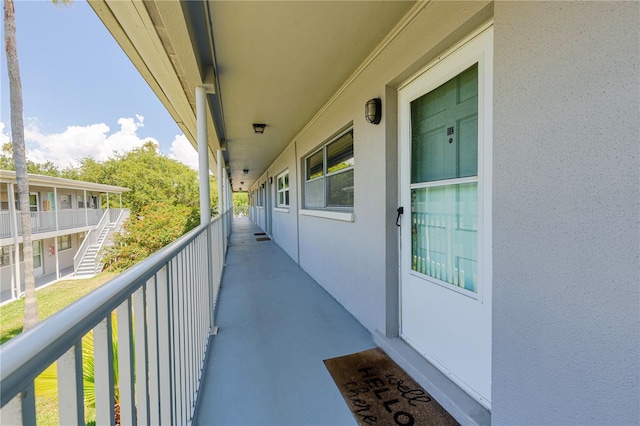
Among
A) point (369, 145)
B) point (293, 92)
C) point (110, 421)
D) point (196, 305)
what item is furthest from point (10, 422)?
point (293, 92)

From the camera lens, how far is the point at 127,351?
0.79 meters

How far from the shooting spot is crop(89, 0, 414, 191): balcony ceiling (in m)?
1.77

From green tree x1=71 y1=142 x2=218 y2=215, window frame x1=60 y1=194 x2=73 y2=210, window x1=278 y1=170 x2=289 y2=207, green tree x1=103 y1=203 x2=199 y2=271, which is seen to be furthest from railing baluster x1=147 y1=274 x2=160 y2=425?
green tree x1=71 y1=142 x2=218 y2=215

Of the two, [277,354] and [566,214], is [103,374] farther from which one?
[277,354]

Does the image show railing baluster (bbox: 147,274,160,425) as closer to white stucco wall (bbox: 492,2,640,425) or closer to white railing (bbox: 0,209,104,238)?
white railing (bbox: 0,209,104,238)

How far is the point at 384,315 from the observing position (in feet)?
7.68

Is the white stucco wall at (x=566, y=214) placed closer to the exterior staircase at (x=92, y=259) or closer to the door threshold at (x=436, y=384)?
the door threshold at (x=436, y=384)

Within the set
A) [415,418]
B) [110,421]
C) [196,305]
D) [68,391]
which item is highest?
[68,391]

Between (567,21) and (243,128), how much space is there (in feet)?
14.2

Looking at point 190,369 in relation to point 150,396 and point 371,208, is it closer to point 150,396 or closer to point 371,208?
point 150,396


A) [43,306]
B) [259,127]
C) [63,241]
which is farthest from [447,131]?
[63,241]

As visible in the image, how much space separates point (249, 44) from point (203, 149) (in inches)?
44.8

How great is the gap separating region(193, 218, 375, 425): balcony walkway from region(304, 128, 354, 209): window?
1311 mm

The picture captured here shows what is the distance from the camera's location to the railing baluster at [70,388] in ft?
1.66
